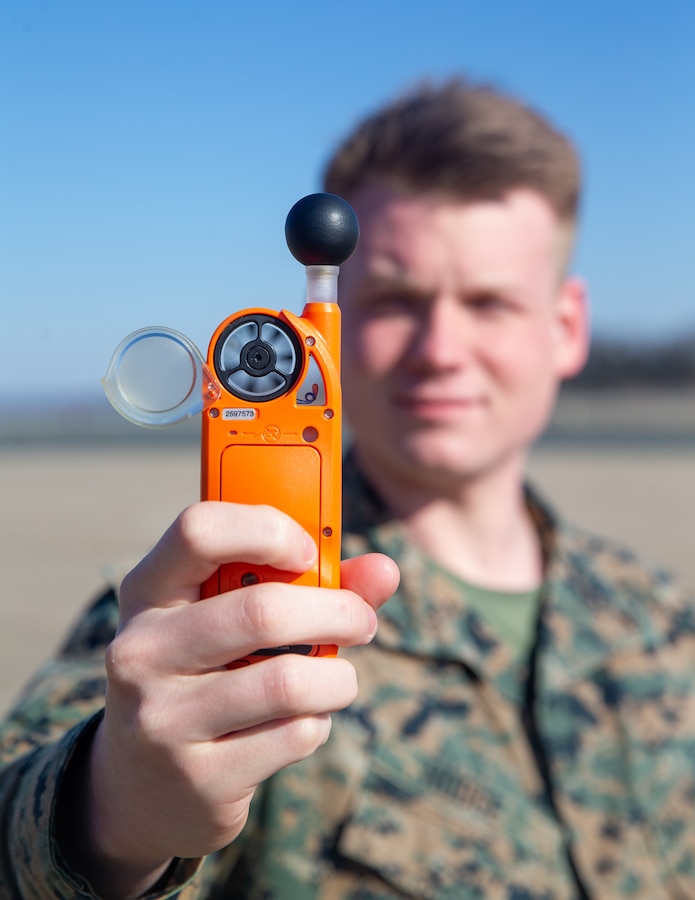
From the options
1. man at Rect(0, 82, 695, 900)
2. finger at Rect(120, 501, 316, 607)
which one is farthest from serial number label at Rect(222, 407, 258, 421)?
man at Rect(0, 82, 695, 900)

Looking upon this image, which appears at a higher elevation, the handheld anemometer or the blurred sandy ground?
the handheld anemometer

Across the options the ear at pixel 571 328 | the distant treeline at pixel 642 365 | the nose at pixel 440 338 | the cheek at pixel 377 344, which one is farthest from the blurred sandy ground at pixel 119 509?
the distant treeline at pixel 642 365

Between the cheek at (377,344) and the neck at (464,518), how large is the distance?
17.0 inches

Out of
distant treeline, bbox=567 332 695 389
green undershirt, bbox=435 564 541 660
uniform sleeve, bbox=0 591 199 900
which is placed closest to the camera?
uniform sleeve, bbox=0 591 199 900

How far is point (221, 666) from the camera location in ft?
4.44

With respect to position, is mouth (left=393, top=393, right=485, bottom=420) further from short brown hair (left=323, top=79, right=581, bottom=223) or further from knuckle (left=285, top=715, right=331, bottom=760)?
knuckle (left=285, top=715, right=331, bottom=760)

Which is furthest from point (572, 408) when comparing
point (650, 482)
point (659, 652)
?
point (659, 652)

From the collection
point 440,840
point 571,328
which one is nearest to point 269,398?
point 440,840

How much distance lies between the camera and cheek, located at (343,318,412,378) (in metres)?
2.97

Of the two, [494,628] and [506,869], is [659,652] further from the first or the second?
[506,869]

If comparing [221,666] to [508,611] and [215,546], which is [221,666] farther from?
[508,611]

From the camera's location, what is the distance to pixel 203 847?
1.44 metres

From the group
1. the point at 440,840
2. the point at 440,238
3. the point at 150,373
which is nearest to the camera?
the point at 150,373

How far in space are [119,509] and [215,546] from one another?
1625cm
